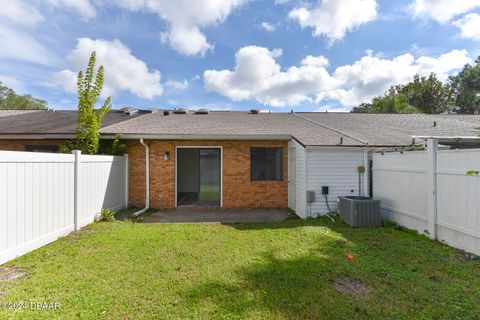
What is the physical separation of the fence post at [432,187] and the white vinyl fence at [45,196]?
7.79 metres

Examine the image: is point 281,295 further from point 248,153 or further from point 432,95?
point 432,95

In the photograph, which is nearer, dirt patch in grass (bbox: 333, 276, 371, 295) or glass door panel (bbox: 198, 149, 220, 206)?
dirt patch in grass (bbox: 333, 276, 371, 295)

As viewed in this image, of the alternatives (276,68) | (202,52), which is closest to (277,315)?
(202,52)

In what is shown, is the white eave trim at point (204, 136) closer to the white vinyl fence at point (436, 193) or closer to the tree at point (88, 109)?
the tree at point (88, 109)

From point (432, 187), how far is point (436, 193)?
0.14m

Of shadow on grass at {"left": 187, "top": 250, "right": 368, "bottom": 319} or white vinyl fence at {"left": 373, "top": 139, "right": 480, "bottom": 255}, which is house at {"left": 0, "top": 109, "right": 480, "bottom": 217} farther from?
shadow on grass at {"left": 187, "top": 250, "right": 368, "bottom": 319}

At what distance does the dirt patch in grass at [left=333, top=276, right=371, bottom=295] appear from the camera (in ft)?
10.5

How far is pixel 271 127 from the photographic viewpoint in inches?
388

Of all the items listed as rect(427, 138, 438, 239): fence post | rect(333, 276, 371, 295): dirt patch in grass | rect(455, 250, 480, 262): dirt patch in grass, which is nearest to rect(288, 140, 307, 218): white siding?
rect(427, 138, 438, 239): fence post

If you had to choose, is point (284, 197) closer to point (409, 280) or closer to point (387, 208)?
point (387, 208)

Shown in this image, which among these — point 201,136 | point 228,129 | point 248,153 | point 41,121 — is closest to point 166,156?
point 201,136

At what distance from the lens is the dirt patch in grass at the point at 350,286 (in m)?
3.19

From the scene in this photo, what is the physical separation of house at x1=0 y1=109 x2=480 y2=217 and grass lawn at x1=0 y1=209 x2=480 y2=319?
221 cm

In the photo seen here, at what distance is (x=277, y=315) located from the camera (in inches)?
104
